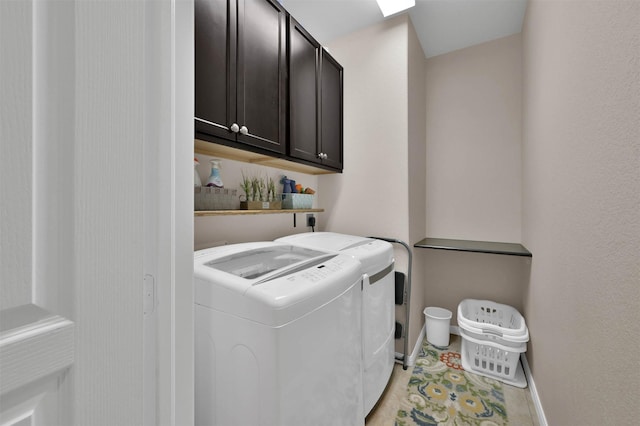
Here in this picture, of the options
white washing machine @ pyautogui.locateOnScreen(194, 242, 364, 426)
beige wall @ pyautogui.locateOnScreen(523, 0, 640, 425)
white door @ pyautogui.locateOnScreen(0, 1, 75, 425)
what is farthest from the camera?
white washing machine @ pyautogui.locateOnScreen(194, 242, 364, 426)

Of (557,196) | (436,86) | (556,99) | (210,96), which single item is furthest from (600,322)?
(436,86)

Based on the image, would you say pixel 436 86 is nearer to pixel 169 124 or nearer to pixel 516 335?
pixel 516 335

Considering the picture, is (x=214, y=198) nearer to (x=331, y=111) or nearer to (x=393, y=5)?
(x=331, y=111)

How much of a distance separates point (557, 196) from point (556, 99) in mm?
473

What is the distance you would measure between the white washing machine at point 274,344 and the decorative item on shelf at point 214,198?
290mm

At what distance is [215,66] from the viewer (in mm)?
1119

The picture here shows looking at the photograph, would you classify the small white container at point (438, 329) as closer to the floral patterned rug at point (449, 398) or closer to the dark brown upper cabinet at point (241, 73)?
the floral patterned rug at point (449, 398)

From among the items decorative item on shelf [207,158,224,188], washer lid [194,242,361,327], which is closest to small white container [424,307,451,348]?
washer lid [194,242,361,327]

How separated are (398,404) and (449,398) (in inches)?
13.8

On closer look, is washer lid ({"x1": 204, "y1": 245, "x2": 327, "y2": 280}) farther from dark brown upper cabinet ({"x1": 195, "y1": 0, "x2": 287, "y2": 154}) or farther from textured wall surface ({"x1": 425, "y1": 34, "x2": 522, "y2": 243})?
textured wall surface ({"x1": 425, "y1": 34, "x2": 522, "y2": 243})

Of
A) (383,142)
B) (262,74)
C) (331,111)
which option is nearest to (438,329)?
(383,142)

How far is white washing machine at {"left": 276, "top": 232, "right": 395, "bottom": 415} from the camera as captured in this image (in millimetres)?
1381

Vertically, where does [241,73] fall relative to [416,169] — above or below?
above

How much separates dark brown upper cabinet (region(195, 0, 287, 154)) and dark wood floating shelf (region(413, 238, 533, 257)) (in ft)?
4.95
